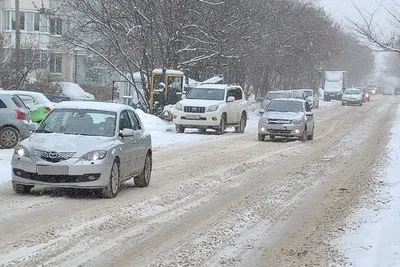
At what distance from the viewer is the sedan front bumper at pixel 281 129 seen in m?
26.2

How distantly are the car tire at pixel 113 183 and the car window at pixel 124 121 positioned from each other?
0.91 metres

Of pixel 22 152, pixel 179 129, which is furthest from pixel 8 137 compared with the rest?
pixel 179 129

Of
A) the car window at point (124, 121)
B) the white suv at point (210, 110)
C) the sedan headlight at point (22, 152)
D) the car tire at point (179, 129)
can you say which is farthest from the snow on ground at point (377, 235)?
the car tire at point (179, 129)

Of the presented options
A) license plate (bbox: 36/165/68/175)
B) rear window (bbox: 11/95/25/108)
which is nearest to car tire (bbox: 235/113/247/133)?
rear window (bbox: 11/95/25/108)

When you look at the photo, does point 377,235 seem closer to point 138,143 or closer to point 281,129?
point 138,143

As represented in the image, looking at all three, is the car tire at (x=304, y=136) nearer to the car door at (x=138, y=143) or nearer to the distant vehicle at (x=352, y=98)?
the car door at (x=138, y=143)

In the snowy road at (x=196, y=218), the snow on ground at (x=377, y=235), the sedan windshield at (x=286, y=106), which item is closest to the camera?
the snowy road at (x=196, y=218)

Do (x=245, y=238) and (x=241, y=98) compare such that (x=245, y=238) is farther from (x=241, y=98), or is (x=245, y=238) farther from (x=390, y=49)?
(x=241, y=98)

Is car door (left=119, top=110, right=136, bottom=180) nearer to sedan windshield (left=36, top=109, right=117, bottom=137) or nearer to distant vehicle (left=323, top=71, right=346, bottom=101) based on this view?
sedan windshield (left=36, top=109, right=117, bottom=137)

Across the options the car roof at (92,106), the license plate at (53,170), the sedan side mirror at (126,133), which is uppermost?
the car roof at (92,106)

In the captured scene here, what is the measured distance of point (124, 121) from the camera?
12.8m

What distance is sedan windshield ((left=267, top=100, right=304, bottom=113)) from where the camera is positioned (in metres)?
27.5

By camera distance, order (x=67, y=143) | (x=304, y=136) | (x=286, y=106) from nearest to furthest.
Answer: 1. (x=67, y=143)
2. (x=304, y=136)
3. (x=286, y=106)

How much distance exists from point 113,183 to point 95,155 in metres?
0.61
